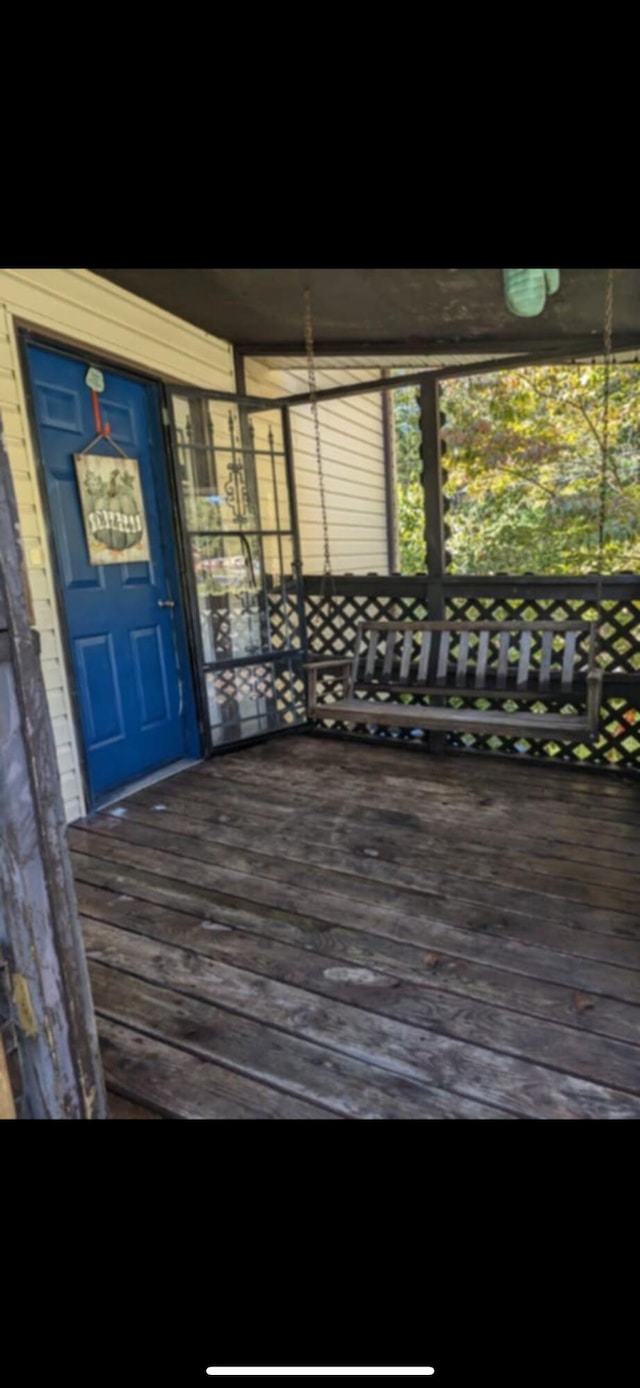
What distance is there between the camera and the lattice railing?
3498mm

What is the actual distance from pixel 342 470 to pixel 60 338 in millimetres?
3615

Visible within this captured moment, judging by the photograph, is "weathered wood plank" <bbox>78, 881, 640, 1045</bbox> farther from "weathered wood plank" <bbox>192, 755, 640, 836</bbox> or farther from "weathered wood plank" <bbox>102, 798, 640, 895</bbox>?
"weathered wood plank" <bbox>192, 755, 640, 836</bbox>

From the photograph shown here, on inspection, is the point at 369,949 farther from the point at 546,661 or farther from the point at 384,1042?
the point at 546,661

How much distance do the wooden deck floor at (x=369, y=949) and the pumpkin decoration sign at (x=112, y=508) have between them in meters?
1.25

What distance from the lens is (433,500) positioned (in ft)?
12.6

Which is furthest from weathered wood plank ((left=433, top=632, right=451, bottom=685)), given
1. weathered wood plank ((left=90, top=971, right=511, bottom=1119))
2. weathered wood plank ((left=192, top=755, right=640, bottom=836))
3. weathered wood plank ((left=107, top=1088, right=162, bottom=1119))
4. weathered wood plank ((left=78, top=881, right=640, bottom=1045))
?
weathered wood plank ((left=107, top=1088, right=162, bottom=1119))

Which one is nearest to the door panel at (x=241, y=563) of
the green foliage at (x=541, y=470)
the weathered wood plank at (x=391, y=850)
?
the weathered wood plank at (x=391, y=850)

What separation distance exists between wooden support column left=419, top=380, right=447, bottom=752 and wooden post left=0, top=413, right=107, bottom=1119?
3.00 meters

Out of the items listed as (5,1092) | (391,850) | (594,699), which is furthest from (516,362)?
(5,1092)

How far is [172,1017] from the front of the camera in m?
1.75
